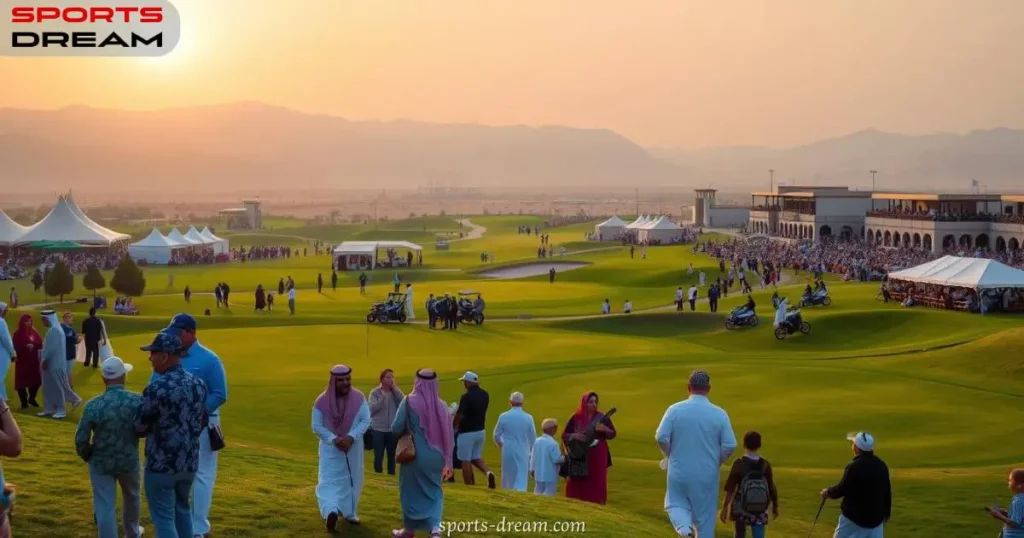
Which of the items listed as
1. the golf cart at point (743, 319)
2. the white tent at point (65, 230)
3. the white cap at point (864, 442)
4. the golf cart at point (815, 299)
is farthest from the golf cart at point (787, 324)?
the white tent at point (65, 230)

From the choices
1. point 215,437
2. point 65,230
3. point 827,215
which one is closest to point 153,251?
point 65,230

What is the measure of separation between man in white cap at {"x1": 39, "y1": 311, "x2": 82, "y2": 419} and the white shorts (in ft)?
25.1

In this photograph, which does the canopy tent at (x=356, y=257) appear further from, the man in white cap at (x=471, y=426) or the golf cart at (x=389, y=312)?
the man in white cap at (x=471, y=426)

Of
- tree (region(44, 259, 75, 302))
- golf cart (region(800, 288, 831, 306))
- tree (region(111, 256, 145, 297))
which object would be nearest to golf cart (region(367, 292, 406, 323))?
golf cart (region(800, 288, 831, 306))

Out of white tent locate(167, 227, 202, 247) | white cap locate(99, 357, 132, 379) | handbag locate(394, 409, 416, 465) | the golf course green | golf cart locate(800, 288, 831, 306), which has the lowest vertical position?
the golf course green

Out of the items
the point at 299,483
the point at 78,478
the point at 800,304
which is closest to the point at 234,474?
the point at 299,483

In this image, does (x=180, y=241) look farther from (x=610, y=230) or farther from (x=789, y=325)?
(x=789, y=325)

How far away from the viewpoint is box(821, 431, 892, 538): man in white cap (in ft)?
35.1

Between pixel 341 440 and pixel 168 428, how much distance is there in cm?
223

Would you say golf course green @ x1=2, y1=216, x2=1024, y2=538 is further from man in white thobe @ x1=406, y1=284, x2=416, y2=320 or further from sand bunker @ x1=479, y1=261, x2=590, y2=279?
sand bunker @ x1=479, y1=261, x2=590, y2=279

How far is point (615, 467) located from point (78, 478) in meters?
8.28

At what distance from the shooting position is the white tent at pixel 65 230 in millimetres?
82312

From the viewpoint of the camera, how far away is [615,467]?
1694 centimetres

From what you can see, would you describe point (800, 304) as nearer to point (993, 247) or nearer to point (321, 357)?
point (321, 357)
